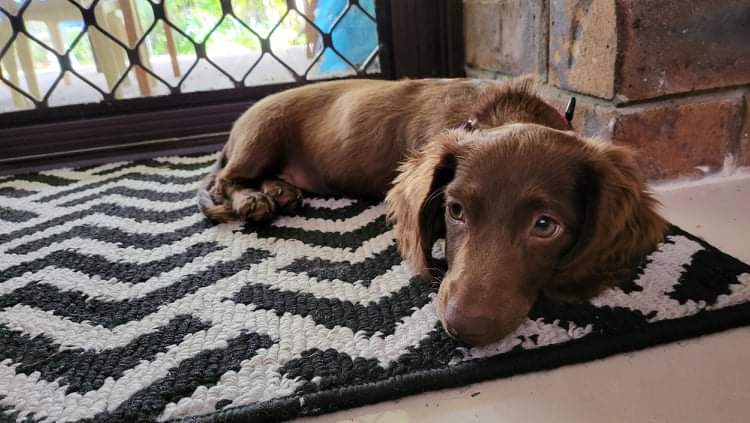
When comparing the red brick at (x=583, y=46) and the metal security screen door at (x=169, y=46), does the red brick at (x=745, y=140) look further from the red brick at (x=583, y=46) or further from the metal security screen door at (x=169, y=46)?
the metal security screen door at (x=169, y=46)

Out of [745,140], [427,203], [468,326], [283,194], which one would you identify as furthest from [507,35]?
[468,326]

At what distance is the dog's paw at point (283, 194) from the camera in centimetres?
143

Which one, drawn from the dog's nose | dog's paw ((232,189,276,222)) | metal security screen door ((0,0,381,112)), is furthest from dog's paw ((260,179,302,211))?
metal security screen door ((0,0,381,112))

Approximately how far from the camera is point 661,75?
4.19 ft

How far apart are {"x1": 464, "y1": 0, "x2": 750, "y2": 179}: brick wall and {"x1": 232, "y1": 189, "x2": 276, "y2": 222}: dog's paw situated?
34.1 inches

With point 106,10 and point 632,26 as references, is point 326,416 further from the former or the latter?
point 106,10

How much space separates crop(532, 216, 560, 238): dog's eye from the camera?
0.79m

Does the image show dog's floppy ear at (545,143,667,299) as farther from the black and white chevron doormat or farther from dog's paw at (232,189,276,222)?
dog's paw at (232,189,276,222)

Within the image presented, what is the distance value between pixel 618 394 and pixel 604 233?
0.23 meters

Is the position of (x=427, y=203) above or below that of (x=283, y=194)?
above

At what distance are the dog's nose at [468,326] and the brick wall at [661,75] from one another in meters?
0.82

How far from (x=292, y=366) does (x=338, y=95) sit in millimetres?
996

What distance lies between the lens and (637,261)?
0.85 metres

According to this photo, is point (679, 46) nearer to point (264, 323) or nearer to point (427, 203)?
point (427, 203)
